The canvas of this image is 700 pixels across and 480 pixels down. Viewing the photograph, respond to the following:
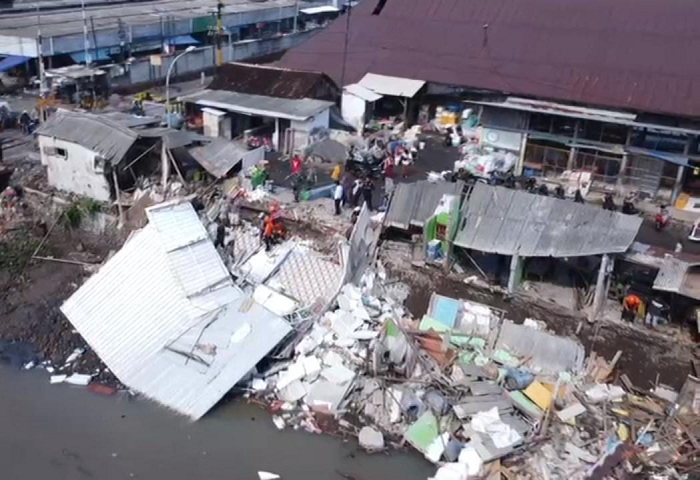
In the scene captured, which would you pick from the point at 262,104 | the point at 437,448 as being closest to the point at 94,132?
the point at 262,104

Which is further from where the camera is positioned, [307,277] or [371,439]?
[307,277]

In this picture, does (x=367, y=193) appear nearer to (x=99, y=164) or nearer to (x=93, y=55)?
(x=99, y=164)

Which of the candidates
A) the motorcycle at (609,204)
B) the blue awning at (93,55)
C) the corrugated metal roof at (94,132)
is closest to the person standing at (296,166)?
the corrugated metal roof at (94,132)

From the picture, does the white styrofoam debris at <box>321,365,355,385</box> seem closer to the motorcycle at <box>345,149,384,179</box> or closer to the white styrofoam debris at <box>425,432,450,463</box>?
the white styrofoam debris at <box>425,432,450,463</box>

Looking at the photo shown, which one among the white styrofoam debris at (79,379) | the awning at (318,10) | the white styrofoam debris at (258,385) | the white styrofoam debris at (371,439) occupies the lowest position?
the white styrofoam debris at (79,379)

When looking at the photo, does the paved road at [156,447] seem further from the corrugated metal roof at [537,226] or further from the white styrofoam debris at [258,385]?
the corrugated metal roof at [537,226]

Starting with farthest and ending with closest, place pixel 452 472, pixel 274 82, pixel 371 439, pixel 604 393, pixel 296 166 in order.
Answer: pixel 274 82, pixel 296 166, pixel 604 393, pixel 371 439, pixel 452 472
